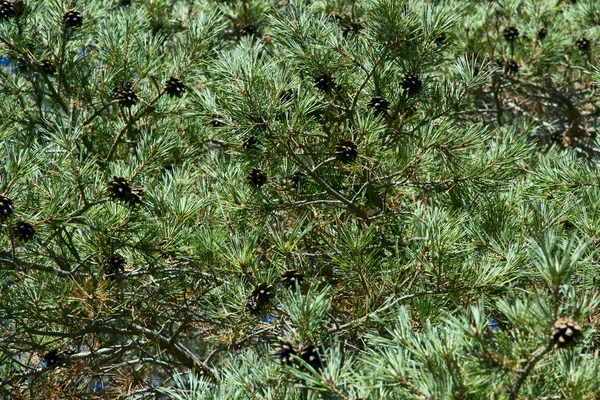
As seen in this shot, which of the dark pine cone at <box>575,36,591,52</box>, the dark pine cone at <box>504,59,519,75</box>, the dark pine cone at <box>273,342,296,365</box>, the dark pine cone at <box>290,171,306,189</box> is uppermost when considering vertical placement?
the dark pine cone at <box>575,36,591,52</box>

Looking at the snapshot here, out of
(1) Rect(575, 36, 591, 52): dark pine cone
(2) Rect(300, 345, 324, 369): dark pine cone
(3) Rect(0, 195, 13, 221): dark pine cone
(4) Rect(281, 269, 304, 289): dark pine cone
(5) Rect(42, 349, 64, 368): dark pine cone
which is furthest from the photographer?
(1) Rect(575, 36, 591, 52): dark pine cone

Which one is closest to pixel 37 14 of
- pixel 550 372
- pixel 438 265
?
pixel 438 265

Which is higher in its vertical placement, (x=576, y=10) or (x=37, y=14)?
(x=576, y=10)

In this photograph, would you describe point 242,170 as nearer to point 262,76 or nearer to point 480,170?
point 262,76

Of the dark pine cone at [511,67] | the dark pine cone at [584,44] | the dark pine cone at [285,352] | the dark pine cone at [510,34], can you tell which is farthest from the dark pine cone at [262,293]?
the dark pine cone at [584,44]

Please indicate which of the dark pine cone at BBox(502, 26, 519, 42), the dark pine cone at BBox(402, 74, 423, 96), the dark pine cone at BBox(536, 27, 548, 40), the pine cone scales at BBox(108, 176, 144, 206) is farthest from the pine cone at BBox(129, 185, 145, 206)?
the dark pine cone at BBox(536, 27, 548, 40)

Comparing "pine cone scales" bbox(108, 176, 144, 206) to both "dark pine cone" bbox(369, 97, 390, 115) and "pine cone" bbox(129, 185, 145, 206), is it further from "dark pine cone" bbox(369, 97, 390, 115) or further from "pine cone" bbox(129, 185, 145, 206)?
"dark pine cone" bbox(369, 97, 390, 115)

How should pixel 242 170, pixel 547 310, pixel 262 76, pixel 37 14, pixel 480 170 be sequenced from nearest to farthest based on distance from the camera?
pixel 547 310 → pixel 262 76 → pixel 480 170 → pixel 242 170 → pixel 37 14
